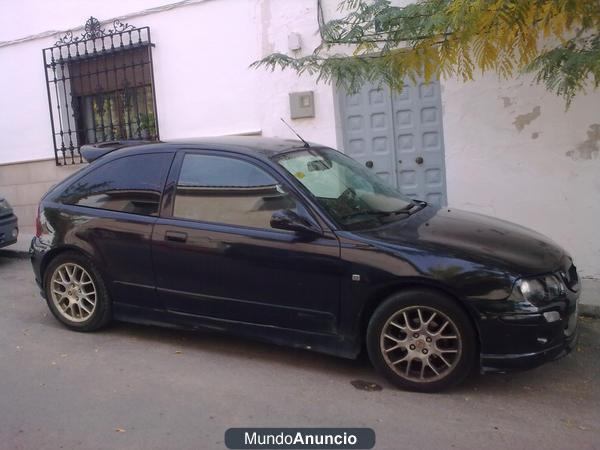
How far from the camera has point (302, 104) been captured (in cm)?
856

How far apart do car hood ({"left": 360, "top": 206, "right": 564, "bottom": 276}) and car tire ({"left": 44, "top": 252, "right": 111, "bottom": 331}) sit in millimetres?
2262

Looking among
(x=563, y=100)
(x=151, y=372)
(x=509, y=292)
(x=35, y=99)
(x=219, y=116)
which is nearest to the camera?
(x=509, y=292)

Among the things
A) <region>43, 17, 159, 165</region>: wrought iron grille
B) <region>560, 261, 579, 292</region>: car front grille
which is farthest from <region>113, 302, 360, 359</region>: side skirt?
<region>43, 17, 159, 165</region>: wrought iron grille

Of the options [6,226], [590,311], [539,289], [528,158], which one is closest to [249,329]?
[539,289]

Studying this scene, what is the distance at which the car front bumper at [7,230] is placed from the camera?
8109 millimetres

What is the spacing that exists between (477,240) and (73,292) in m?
3.21

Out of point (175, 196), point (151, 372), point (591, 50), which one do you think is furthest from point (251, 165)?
point (591, 50)

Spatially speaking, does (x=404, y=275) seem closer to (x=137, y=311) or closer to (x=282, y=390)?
(x=282, y=390)

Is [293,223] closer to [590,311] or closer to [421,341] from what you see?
[421,341]

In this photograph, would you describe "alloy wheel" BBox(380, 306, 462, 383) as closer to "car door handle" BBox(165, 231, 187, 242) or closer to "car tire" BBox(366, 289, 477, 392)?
"car tire" BBox(366, 289, 477, 392)

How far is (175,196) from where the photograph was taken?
479cm

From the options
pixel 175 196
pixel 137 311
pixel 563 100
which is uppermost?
pixel 563 100

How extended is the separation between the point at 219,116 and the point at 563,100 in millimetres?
4607

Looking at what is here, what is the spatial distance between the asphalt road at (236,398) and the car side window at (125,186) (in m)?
1.10
